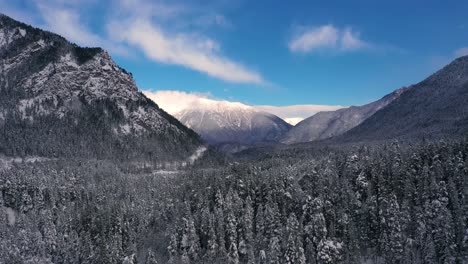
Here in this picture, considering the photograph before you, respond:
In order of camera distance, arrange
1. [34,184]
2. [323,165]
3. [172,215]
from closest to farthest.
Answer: [172,215]
[323,165]
[34,184]

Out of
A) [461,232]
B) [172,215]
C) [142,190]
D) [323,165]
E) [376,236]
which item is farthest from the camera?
[142,190]

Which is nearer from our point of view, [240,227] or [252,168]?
[240,227]

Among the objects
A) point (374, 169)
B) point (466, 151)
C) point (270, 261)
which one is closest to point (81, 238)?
point (270, 261)

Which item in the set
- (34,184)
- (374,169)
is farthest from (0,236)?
(374,169)

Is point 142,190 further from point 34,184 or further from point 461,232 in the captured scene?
point 461,232

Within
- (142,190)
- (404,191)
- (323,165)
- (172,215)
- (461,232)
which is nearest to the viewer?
(461,232)

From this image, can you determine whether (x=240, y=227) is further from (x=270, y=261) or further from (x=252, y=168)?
(x=252, y=168)

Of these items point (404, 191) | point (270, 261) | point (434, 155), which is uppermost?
point (434, 155)

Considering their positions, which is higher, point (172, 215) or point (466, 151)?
point (466, 151)

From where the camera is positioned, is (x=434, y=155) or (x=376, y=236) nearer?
(x=376, y=236)
